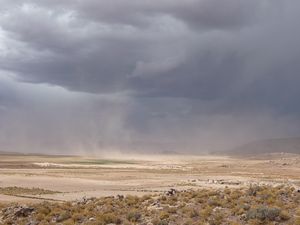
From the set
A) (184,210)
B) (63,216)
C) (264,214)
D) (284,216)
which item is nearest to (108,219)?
(63,216)

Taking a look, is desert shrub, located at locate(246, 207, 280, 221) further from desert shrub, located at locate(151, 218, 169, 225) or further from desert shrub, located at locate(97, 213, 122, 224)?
desert shrub, located at locate(97, 213, 122, 224)

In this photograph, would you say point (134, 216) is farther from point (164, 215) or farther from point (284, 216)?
point (284, 216)

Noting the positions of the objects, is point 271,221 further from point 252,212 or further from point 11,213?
point 11,213

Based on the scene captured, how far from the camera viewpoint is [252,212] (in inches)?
936

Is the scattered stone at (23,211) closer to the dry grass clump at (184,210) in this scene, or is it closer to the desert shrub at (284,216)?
the dry grass clump at (184,210)

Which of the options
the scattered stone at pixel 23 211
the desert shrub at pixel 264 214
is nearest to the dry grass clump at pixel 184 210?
the desert shrub at pixel 264 214

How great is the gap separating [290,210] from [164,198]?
9.47 meters

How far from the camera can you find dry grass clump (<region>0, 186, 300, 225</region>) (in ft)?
78.1

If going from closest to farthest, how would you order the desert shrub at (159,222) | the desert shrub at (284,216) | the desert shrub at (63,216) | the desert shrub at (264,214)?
the desert shrub at (264,214) → the desert shrub at (284,216) → the desert shrub at (159,222) → the desert shrub at (63,216)

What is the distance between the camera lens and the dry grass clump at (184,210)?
937 inches

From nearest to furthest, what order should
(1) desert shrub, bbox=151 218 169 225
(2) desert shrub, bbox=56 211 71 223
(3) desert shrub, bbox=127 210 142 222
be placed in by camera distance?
1. (1) desert shrub, bbox=151 218 169 225
2. (3) desert shrub, bbox=127 210 142 222
3. (2) desert shrub, bbox=56 211 71 223

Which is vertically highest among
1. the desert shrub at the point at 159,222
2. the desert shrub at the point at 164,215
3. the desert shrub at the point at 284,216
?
the desert shrub at the point at 284,216

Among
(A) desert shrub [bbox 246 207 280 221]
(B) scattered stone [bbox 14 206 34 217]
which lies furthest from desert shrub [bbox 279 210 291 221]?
(B) scattered stone [bbox 14 206 34 217]

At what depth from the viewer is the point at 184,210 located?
87.0ft
